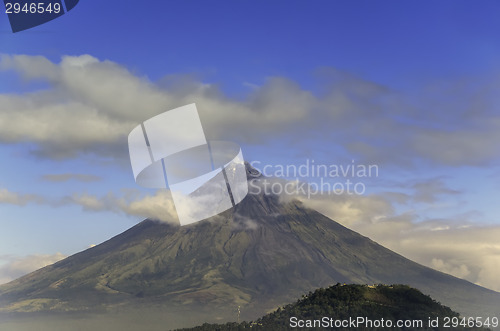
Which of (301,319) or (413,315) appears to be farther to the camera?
(301,319)

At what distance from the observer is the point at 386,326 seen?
182000 millimetres

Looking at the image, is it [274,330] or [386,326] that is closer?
[386,326]

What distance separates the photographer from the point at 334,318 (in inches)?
7490

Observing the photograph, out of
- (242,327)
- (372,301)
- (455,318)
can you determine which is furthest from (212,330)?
(455,318)

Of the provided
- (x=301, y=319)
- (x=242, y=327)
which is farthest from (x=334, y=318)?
(x=242, y=327)

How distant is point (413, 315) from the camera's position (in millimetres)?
186500

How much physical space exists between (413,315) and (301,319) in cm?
3654

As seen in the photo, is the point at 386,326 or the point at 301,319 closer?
the point at 386,326

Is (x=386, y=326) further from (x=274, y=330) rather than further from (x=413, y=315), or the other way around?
→ (x=274, y=330)

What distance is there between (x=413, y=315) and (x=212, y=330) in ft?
215

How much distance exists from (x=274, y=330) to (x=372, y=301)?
33.5 m

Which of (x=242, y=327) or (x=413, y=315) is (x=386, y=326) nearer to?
(x=413, y=315)

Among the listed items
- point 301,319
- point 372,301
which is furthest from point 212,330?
point 372,301

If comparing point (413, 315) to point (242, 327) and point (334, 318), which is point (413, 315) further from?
point (242, 327)
